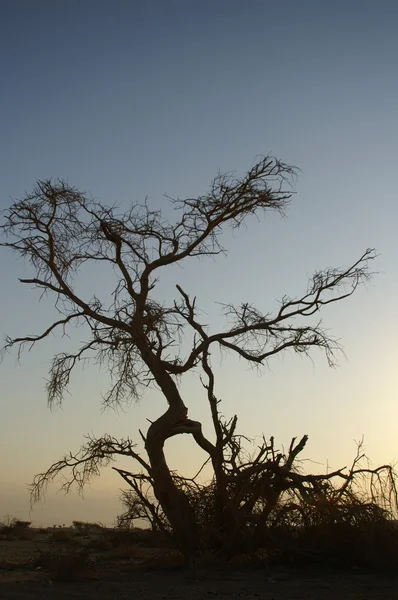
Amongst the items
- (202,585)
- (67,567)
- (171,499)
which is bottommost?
(202,585)

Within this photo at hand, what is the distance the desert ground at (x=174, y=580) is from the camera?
965 centimetres

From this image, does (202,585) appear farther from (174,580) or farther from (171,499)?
(171,499)

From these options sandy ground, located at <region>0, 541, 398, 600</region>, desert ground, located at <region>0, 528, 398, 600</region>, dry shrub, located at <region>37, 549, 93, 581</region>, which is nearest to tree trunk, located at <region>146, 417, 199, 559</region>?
desert ground, located at <region>0, 528, 398, 600</region>

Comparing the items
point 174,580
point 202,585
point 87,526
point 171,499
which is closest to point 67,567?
point 174,580

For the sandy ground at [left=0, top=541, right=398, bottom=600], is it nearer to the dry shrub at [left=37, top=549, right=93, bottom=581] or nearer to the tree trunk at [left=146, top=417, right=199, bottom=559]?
the dry shrub at [left=37, top=549, right=93, bottom=581]

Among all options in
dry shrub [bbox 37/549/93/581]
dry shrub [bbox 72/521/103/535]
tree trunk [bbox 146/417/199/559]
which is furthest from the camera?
dry shrub [bbox 72/521/103/535]

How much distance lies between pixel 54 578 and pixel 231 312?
5.89 meters

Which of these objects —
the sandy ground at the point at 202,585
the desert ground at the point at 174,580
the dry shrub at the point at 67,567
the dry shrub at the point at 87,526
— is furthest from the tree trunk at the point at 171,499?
the dry shrub at the point at 87,526

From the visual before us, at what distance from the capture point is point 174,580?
36.2 feet

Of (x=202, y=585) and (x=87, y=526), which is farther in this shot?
(x=87, y=526)

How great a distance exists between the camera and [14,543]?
1922 centimetres

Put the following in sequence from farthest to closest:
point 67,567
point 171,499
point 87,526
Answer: point 87,526
point 171,499
point 67,567

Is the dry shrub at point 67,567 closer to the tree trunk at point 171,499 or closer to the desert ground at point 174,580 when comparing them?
the desert ground at point 174,580

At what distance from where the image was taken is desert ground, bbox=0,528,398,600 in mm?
9648
